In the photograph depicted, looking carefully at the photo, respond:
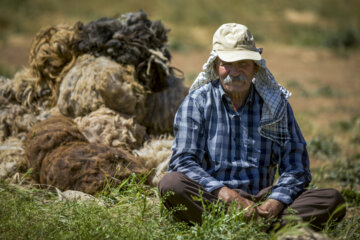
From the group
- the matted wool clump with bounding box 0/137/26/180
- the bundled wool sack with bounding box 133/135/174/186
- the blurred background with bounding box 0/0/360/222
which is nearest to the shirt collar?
the bundled wool sack with bounding box 133/135/174/186

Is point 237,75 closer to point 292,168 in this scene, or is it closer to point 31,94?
point 292,168

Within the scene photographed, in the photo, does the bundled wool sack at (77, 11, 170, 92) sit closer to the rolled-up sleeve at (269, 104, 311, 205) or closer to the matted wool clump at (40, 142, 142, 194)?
the matted wool clump at (40, 142, 142, 194)

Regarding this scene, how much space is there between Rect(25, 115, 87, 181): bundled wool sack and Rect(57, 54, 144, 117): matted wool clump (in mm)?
371

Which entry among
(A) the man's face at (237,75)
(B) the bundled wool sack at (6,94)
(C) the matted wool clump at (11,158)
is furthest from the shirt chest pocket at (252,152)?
(B) the bundled wool sack at (6,94)

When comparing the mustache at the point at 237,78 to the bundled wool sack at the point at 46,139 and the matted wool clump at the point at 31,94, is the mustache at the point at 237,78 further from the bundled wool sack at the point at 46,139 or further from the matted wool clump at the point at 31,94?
the matted wool clump at the point at 31,94

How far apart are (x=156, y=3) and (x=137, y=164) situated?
22.5 m

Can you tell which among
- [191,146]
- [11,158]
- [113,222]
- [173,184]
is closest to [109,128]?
[11,158]

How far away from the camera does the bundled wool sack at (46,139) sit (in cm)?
407

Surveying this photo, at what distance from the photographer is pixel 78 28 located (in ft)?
16.1

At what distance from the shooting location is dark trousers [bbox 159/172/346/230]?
331 cm

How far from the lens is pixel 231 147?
362 centimetres

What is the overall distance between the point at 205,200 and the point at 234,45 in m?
1.17

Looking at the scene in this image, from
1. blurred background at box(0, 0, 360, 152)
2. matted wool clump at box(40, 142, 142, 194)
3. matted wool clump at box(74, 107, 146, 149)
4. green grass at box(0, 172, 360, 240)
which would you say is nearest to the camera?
green grass at box(0, 172, 360, 240)

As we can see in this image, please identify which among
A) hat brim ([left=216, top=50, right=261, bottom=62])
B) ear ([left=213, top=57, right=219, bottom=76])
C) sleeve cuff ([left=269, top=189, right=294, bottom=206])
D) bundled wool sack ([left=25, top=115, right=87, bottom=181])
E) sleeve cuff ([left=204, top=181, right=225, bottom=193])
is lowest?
sleeve cuff ([left=269, top=189, right=294, bottom=206])
